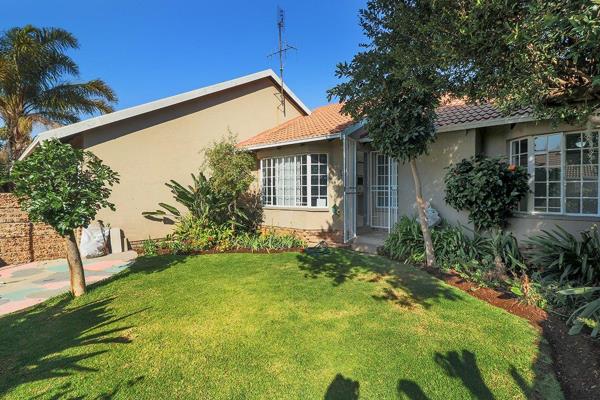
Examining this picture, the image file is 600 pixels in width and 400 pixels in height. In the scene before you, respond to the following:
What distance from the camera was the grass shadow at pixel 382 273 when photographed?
6.74 metres

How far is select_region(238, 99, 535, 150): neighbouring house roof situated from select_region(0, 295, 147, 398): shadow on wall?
6.73 metres

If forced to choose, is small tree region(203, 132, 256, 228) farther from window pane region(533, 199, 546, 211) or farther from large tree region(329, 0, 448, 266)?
window pane region(533, 199, 546, 211)

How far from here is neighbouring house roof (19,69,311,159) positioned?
10.4 meters

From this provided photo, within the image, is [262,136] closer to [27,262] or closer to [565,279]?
[27,262]

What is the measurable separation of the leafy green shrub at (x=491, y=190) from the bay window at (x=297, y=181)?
516 cm

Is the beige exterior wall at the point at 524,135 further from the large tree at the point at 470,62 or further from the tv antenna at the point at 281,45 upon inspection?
the tv antenna at the point at 281,45

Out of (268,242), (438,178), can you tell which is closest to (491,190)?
(438,178)

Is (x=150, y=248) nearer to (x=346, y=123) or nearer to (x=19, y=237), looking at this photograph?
(x=19, y=237)

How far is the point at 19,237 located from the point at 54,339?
770 centimetres

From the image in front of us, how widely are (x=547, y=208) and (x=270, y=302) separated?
7601 mm

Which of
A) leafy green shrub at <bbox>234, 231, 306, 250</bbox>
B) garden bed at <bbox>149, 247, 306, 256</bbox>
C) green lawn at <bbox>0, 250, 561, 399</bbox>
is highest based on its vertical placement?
leafy green shrub at <bbox>234, 231, 306, 250</bbox>

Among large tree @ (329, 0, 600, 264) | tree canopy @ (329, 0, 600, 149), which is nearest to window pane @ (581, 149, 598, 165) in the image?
large tree @ (329, 0, 600, 264)

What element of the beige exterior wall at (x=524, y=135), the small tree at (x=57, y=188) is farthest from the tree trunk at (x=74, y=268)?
the beige exterior wall at (x=524, y=135)

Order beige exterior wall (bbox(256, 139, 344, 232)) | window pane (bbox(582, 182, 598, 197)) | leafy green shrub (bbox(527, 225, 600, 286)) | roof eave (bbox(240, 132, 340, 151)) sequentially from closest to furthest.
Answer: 1. leafy green shrub (bbox(527, 225, 600, 286))
2. window pane (bbox(582, 182, 598, 197))
3. roof eave (bbox(240, 132, 340, 151))
4. beige exterior wall (bbox(256, 139, 344, 232))
